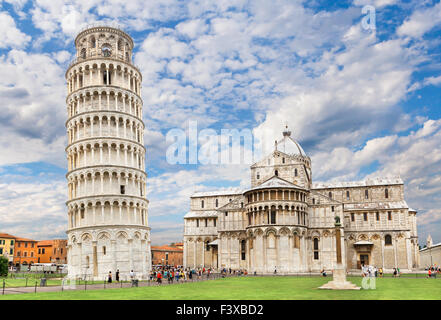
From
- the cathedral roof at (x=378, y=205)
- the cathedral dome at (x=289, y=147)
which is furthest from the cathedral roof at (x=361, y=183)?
the cathedral dome at (x=289, y=147)

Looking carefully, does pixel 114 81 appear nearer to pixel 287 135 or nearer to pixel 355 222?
pixel 287 135

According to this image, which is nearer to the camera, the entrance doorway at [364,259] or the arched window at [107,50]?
the arched window at [107,50]

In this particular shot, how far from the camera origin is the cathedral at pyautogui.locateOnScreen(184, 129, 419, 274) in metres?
69.1

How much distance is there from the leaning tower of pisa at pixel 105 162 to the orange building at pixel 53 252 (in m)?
66.5

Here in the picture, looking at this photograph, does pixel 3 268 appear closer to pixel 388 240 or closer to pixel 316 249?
pixel 316 249

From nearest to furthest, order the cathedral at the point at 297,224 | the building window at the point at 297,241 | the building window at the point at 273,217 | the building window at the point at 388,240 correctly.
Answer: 1. the cathedral at the point at 297,224
2. the building window at the point at 273,217
3. the building window at the point at 297,241
4. the building window at the point at 388,240

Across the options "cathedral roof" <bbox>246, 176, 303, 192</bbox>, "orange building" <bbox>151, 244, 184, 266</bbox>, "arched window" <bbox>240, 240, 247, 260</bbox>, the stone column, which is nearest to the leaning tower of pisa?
the stone column

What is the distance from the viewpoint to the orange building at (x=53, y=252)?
11706 centimetres

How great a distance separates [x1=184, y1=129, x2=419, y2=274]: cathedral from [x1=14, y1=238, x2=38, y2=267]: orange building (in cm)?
5206

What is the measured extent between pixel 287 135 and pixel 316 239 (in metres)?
25.5

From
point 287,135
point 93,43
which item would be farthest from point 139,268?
point 287,135

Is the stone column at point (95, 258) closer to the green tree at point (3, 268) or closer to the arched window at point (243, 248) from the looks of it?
the green tree at point (3, 268)

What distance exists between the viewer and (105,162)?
185 feet
